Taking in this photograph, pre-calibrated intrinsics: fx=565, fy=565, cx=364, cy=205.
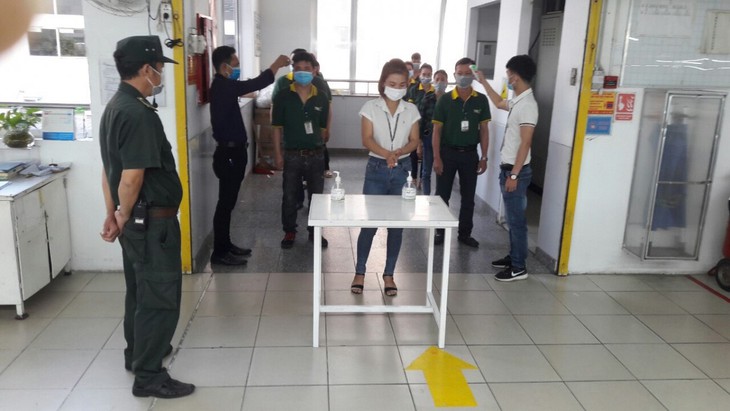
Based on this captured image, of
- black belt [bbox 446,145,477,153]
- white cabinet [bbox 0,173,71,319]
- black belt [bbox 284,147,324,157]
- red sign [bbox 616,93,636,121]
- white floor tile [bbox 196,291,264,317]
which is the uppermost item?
red sign [bbox 616,93,636,121]

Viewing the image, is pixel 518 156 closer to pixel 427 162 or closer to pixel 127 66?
pixel 427 162

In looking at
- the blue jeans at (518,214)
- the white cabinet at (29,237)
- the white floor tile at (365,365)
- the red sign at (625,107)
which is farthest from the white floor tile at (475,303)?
the white cabinet at (29,237)

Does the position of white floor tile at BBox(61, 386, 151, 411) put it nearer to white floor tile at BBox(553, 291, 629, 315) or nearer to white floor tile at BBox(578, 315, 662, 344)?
white floor tile at BBox(578, 315, 662, 344)

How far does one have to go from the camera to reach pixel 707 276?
4523mm

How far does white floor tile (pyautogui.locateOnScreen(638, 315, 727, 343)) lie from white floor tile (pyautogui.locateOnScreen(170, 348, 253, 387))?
2534 millimetres

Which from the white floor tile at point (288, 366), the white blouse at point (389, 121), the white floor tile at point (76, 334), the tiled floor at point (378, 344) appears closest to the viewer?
the tiled floor at point (378, 344)

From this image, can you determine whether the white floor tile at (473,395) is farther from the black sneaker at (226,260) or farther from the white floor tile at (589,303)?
the black sneaker at (226,260)

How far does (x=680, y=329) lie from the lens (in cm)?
360

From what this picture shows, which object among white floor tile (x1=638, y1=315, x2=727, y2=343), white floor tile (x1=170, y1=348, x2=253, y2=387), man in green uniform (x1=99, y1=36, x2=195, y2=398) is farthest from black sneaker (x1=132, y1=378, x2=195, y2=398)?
white floor tile (x1=638, y1=315, x2=727, y2=343)

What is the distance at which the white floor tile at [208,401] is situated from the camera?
104 inches

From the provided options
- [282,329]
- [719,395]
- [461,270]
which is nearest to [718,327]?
[719,395]

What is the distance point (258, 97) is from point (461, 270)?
189 inches

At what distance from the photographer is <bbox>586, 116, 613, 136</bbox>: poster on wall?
4168 millimetres

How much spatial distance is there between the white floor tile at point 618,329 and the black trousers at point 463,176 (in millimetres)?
1561
